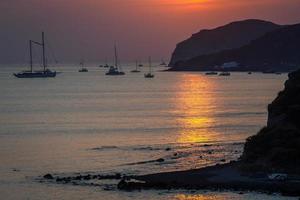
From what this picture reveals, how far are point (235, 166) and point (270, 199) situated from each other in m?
8.65

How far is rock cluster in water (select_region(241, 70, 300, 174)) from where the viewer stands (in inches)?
1642

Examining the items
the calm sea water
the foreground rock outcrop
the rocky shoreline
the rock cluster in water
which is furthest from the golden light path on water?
the rocky shoreline

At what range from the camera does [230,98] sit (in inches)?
5207

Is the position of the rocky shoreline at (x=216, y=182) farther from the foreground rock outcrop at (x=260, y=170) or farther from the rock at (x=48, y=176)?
the rock at (x=48, y=176)

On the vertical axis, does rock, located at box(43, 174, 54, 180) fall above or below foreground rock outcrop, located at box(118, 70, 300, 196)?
below

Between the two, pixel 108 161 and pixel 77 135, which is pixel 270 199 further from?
pixel 77 135

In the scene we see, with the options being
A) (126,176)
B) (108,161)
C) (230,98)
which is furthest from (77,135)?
(230,98)

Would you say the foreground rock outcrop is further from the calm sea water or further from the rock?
the rock

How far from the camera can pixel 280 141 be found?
145 feet

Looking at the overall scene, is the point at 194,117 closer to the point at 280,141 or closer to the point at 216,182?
the point at 280,141

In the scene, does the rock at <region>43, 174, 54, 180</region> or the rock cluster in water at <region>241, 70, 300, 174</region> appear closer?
the rock cluster in water at <region>241, 70, 300, 174</region>

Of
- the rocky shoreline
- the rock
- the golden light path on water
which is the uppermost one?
the rocky shoreline

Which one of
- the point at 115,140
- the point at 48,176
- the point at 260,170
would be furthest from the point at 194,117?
the point at 260,170

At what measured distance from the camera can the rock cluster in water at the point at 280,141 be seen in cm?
4172
